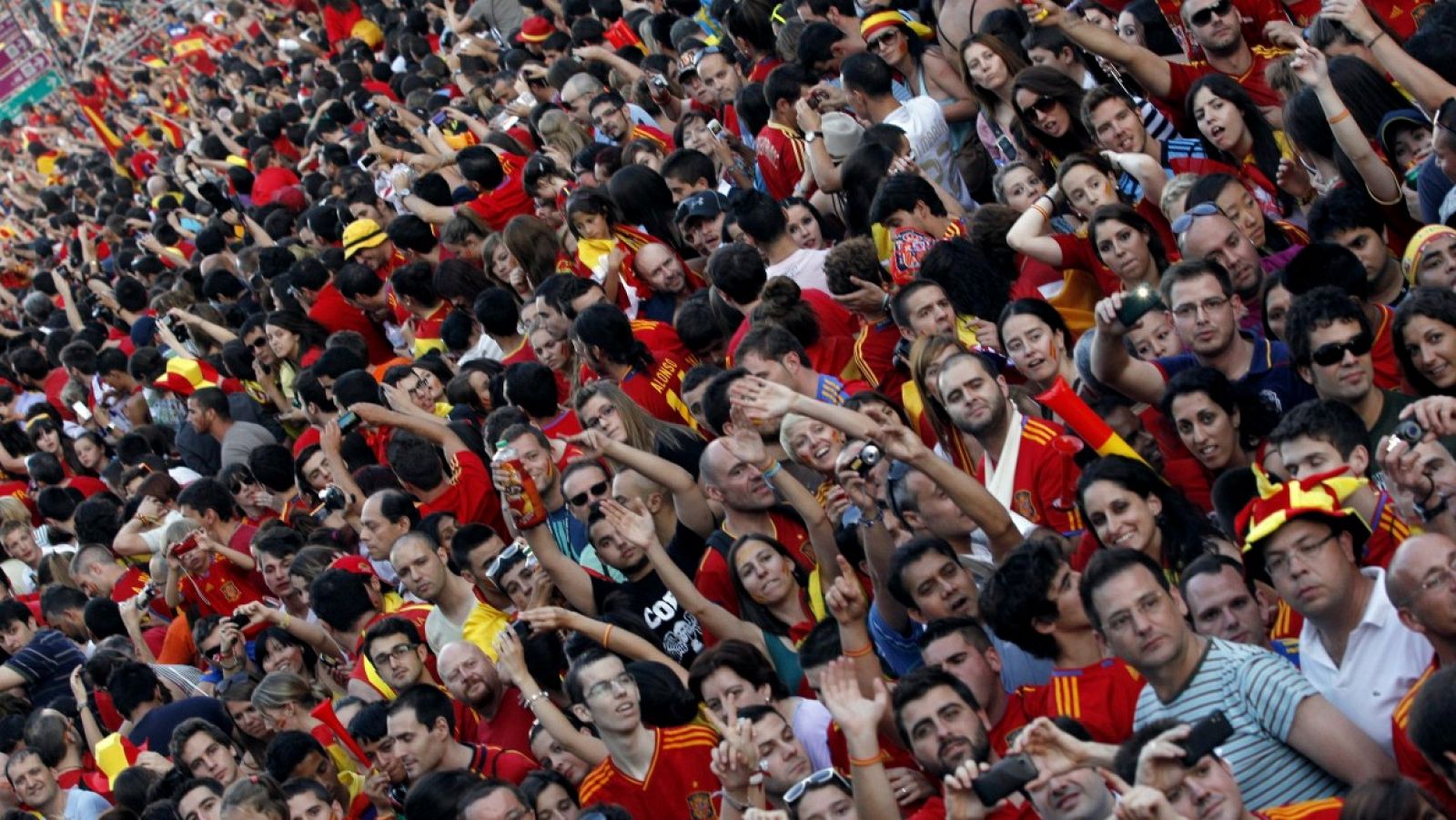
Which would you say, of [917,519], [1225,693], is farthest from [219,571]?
[1225,693]

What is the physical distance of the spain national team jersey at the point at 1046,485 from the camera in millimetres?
6051

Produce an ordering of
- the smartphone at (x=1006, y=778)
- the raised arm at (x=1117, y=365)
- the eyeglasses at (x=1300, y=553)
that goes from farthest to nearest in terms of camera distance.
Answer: the raised arm at (x=1117, y=365) < the eyeglasses at (x=1300, y=553) < the smartphone at (x=1006, y=778)

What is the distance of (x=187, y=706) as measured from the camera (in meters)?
8.55

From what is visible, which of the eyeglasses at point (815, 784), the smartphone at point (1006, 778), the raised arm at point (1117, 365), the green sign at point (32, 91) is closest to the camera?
the smartphone at point (1006, 778)

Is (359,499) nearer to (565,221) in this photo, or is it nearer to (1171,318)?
(565,221)

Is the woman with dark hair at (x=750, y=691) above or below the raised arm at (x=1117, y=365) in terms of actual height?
below

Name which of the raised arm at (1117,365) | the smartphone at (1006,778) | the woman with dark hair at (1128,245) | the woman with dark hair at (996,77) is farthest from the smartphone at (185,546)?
the smartphone at (1006,778)

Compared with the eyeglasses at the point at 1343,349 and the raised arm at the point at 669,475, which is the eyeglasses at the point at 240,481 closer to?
the raised arm at the point at 669,475

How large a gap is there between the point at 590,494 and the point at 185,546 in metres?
3.30

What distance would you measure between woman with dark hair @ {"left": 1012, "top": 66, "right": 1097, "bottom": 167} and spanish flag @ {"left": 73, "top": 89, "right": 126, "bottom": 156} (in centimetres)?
1858

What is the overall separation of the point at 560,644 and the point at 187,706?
2379 millimetres

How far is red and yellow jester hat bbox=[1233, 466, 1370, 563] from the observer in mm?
4648

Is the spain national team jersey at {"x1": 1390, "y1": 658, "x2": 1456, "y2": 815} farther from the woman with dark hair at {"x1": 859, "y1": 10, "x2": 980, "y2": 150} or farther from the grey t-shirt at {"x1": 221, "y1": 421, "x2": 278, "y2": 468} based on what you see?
the grey t-shirt at {"x1": 221, "y1": 421, "x2": 278, "y2": 468}

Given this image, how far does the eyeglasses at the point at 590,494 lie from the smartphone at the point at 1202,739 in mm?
3555
